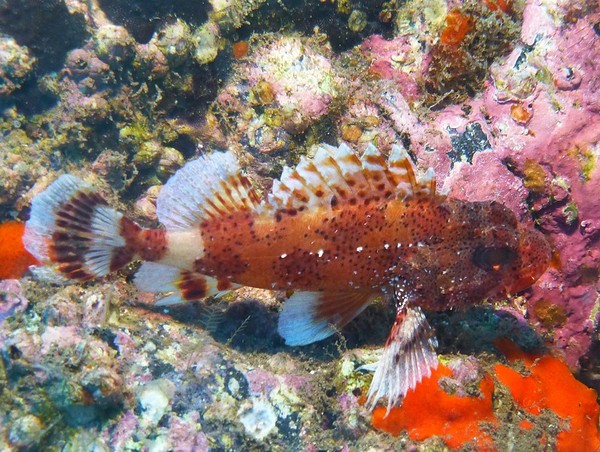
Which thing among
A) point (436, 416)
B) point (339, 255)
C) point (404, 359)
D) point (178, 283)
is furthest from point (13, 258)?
point (436, 416)

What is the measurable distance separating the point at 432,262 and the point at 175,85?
383 centimetres

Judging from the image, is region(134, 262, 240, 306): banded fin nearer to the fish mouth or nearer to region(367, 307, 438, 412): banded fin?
region(367, 307, 438, 412): banded fin

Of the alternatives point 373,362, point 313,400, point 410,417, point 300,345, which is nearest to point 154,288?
point 300,345

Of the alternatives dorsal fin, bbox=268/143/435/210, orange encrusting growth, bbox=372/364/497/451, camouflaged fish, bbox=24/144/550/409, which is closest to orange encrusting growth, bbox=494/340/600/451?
orange encrusting growth, bbox=372/364/497/451

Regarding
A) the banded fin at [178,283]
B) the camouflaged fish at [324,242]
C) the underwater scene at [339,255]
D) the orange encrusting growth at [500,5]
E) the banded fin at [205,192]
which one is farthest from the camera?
the orange encrusting growth at [500,5]

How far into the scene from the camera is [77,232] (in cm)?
363

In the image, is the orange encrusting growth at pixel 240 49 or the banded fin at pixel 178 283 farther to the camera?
the orange encrusting growth at pixel 240 49

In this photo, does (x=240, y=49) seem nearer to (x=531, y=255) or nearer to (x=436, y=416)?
(x=531, y=255)

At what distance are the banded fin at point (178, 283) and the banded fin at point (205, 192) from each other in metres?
0.42

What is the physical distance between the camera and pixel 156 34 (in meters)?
5.42

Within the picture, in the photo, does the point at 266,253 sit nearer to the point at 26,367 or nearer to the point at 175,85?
the point at 26,367

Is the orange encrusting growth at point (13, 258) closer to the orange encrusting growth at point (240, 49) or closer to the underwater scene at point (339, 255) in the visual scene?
the underwater scene at point (339, 255)

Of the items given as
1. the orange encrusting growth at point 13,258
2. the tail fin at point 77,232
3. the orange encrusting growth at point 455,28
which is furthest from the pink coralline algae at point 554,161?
the orange encrusting growth at point 13,258

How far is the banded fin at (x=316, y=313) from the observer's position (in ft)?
11.8
